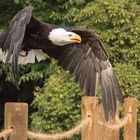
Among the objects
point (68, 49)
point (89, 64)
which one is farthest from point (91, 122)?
point (68, 49)

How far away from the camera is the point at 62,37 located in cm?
545

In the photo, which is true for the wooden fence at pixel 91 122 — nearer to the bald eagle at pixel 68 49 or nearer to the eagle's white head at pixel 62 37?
the bald eagle at pixel 68 49

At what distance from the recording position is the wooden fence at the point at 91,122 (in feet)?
11.2

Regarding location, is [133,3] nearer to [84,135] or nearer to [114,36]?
[114,36]

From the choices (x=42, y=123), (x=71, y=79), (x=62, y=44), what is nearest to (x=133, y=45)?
(x=71, y=79)

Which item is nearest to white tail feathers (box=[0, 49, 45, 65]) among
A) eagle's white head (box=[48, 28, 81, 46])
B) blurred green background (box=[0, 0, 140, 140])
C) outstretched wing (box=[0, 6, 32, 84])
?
eagle's white head (box=[48, 28, 81, 46])

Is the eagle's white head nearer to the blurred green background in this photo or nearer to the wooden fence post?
the blurred green background

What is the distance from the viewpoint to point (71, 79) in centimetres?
718

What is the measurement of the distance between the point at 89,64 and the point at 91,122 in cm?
120

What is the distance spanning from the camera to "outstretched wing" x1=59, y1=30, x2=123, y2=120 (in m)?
5.40

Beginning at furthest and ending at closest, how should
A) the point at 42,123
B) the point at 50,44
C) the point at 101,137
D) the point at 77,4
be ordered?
the point at 77,4, the point at 42,123, the point at 50,44, the point at 101,137

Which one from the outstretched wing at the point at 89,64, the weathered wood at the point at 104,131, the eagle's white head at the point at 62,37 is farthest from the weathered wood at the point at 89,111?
the eagle's white head at the point at 62,37

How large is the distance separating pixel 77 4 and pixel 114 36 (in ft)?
2.77

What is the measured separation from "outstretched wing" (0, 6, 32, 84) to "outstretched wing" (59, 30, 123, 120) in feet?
2.86
